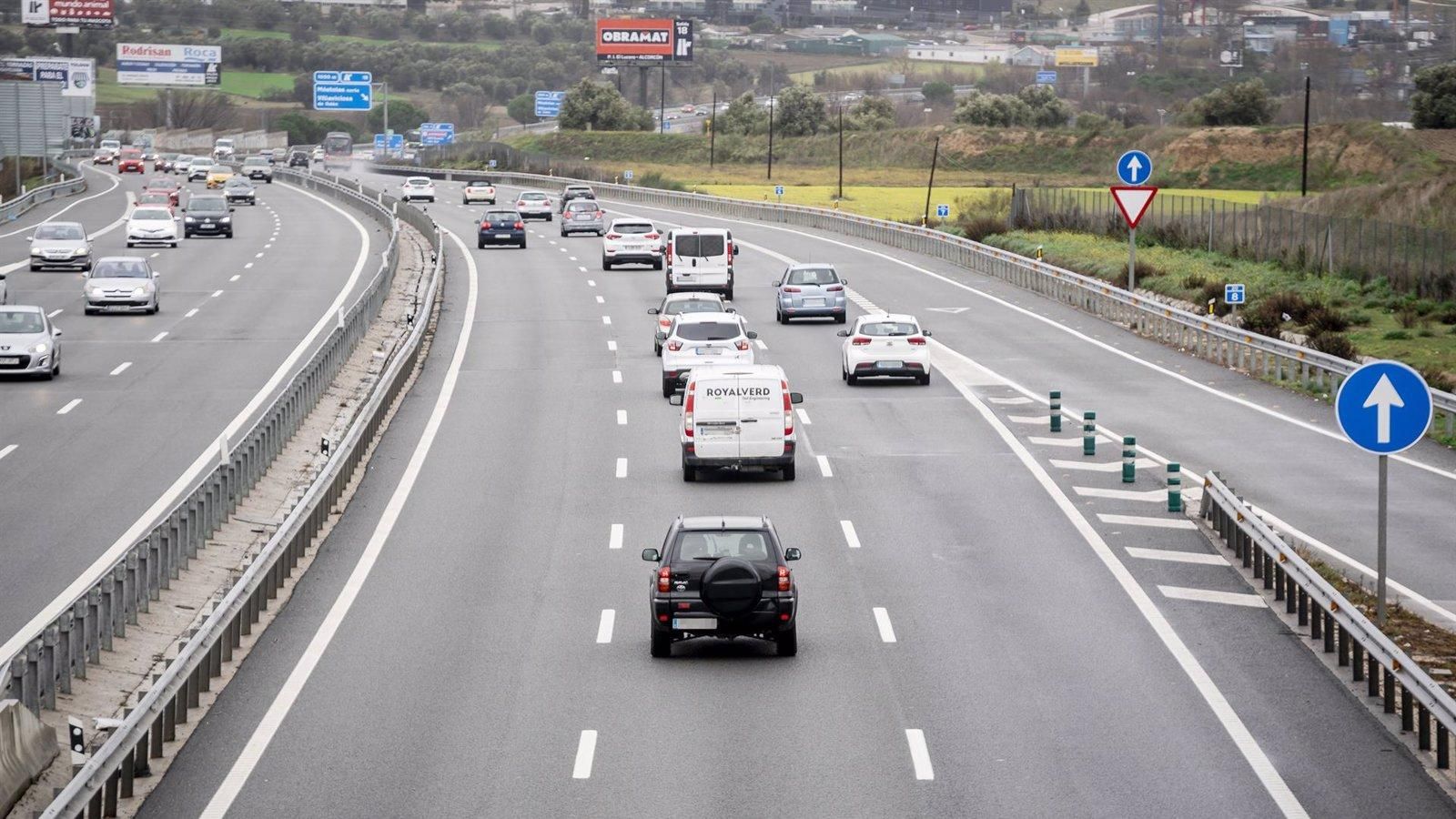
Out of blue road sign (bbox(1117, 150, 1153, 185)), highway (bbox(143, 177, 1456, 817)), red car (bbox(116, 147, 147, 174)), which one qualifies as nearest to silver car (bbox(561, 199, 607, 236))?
blue road sign (bbox(1117, 150, 1153, 185))

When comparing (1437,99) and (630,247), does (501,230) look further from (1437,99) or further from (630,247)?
(1437,99)

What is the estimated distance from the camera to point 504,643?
20391mm

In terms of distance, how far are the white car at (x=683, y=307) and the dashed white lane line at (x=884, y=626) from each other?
2172cm

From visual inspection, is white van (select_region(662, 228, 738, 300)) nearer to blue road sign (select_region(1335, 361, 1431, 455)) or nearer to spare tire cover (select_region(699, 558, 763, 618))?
spare tire cover (select_region(699, 558, 763, 618))

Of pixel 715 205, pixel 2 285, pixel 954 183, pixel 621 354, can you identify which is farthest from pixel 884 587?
pixel 954 183

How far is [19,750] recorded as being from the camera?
14852 millimetres

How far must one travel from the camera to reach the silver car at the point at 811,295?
2037 inches

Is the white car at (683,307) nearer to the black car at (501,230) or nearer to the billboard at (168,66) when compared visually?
the black car at (501,230)

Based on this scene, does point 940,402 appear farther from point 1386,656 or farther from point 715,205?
point 715,205

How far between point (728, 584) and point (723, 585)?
0.05 m

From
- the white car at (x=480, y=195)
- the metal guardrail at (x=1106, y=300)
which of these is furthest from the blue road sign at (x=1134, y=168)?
the white car at (x=480, y=195)

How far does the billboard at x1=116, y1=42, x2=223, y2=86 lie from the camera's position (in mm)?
170750

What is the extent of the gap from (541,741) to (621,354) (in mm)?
29569

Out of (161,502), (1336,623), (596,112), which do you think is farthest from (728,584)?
(596,112)
